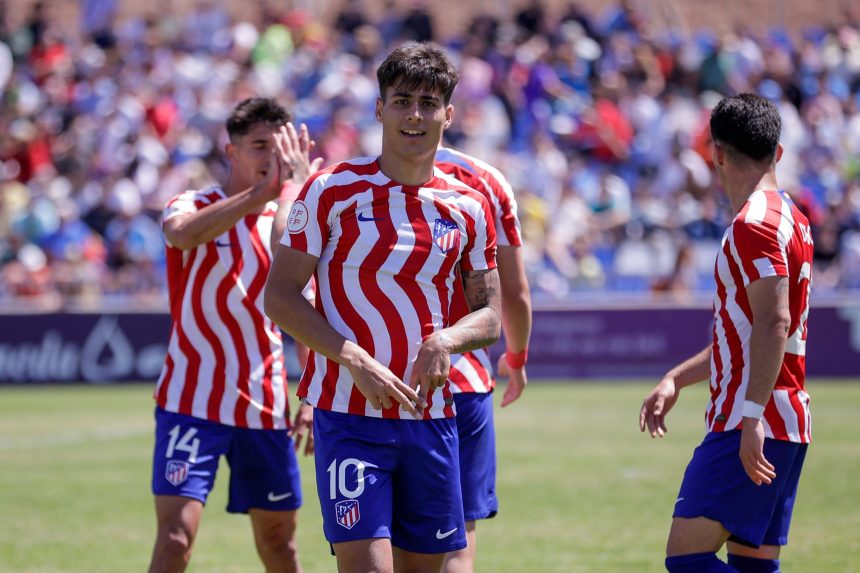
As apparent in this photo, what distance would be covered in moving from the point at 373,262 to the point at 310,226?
0.89 feet

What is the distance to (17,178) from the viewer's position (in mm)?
22281

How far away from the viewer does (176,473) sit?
238 inches

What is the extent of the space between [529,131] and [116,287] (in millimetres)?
8251

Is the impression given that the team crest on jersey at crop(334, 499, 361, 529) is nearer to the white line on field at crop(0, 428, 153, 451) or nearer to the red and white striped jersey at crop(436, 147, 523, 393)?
the red and white striped jersey at crop(436, 147, 523, 393)

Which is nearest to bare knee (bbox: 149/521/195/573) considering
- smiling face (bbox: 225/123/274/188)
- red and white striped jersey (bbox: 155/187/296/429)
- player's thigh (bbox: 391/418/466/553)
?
red and white striped jersey (bbox: 155/187/296/429)

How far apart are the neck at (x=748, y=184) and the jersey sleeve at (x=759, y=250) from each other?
0.25m

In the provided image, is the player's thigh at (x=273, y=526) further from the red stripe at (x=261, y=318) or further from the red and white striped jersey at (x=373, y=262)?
the red and white striped jersey at (x=373, y=262)

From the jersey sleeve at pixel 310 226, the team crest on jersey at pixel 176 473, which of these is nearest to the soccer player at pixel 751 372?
the jersey sleeve at pixel 310 226

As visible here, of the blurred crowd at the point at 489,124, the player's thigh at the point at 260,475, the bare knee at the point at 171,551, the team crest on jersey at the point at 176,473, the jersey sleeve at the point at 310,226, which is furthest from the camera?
the blurred crowd at the point at 489,124

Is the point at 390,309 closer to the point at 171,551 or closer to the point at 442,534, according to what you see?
the point at 442,534

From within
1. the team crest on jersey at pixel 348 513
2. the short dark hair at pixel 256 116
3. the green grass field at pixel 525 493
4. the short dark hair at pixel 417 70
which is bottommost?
the green grass field at pixel 525 493

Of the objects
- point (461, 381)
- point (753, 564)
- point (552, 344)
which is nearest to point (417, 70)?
point (461, 381)

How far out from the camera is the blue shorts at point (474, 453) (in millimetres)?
5766

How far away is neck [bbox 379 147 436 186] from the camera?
15.8ft
